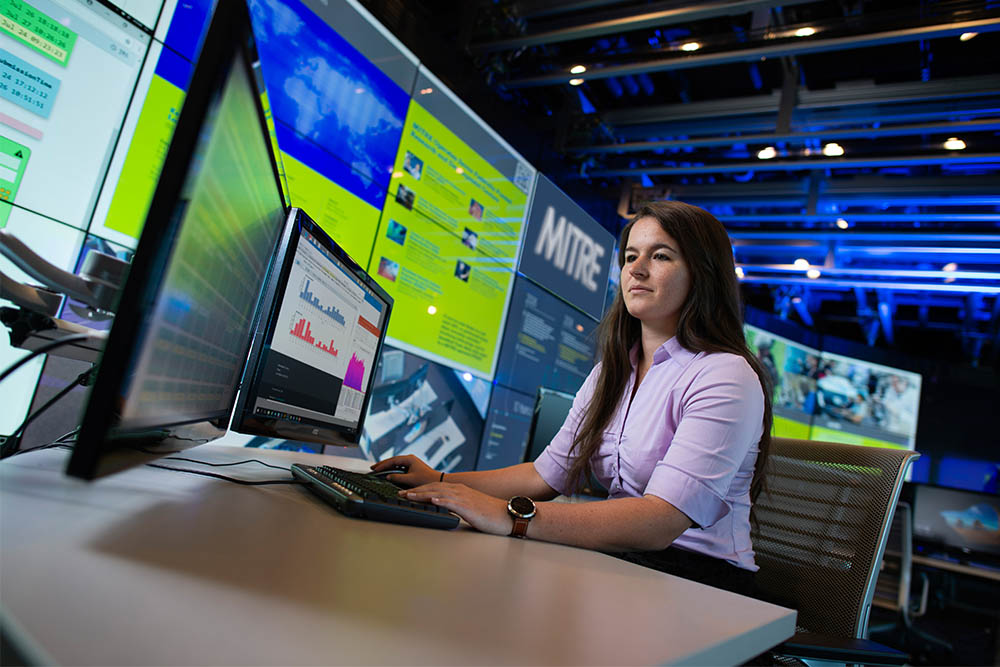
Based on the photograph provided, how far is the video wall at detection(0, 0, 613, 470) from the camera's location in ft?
7.16

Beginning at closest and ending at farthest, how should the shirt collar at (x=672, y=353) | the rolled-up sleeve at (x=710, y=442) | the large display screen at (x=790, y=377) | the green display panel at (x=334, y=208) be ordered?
the rolled-up sleeve at (x=710, y=442), the shirt collar at (x=672, y=353), the green display panel at (x=334, y=208), the large display screen at (x=790, y=377)

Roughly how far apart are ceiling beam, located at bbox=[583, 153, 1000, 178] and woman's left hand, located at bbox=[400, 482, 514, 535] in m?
4.52

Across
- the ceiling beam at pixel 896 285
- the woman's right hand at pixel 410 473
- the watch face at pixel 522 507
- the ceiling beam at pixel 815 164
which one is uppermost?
the ceiling beam at pixel 815 164

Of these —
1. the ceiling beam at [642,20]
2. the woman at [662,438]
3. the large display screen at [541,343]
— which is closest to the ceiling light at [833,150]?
the ceiling beam at [642,20]

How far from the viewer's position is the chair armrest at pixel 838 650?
971 mm

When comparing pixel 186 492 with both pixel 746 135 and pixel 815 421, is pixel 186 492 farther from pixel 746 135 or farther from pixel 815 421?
pixel 815 421

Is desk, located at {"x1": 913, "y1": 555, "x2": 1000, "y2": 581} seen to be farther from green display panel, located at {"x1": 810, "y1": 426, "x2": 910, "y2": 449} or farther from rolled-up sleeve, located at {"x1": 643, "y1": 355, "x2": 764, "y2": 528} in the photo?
rolled-up sleeve, located at {"x1": 643, "y1": 355, "x2": 764, "y2": 528}

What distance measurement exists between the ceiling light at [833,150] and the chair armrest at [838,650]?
4.17 meters

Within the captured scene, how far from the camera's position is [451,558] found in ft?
2.30

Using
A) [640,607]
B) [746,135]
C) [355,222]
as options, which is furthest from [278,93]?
[746,135]

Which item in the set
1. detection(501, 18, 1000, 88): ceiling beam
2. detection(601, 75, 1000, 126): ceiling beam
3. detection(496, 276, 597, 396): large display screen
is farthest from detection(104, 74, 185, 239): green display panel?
detection(601, 75, 1000, 126): ceiling beam

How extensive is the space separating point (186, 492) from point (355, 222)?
9.28ft

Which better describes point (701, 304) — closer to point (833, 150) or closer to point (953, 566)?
point (833, 150)

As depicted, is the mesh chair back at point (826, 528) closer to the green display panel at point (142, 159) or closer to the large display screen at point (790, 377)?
the green display panel at point (142, 159)
